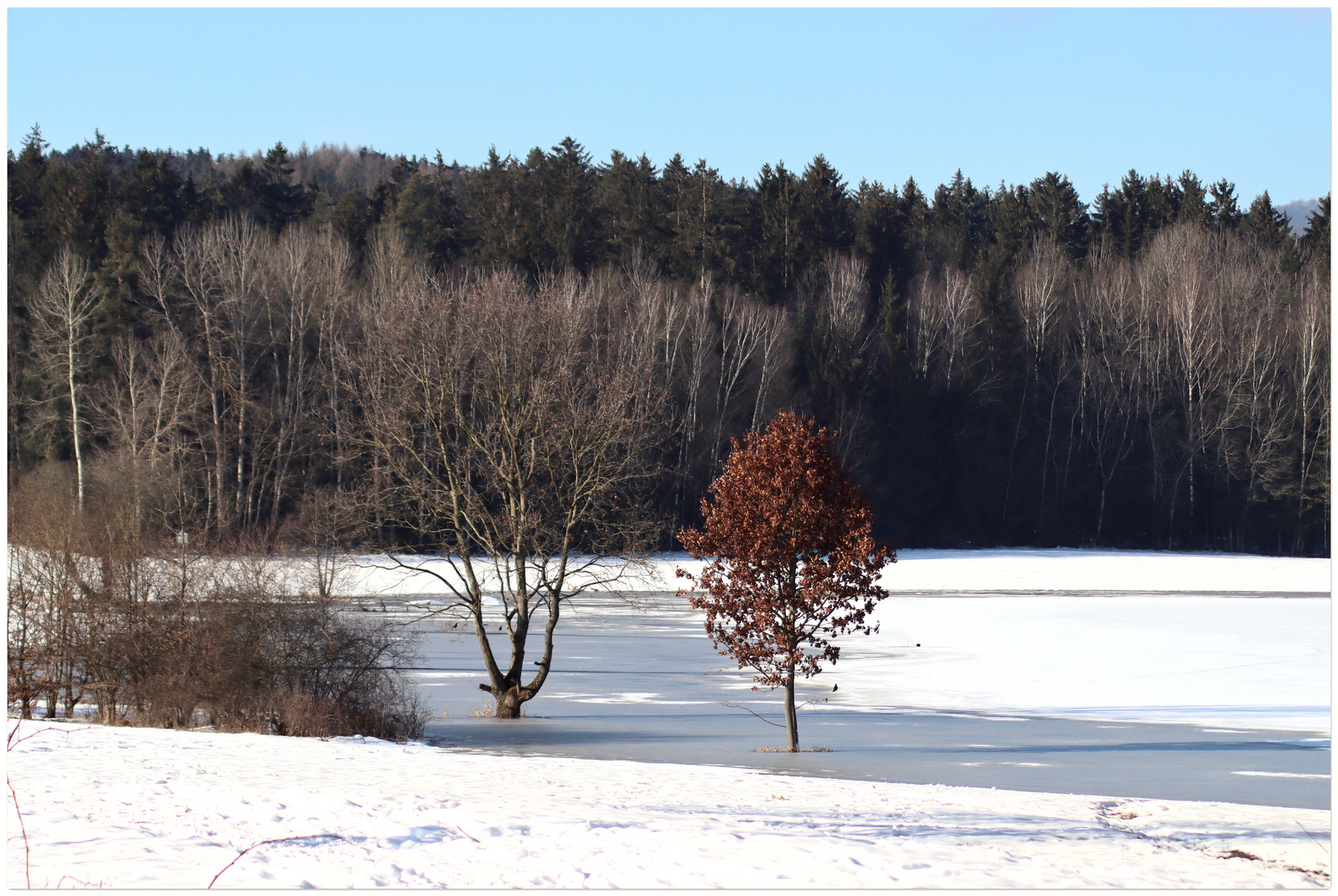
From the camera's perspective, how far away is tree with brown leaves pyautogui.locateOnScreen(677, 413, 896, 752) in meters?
17.3

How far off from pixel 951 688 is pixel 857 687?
1.85 m

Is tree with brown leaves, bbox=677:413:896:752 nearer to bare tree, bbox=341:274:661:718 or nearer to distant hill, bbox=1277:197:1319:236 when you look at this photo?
bare tree, bbox=341:274:661:718

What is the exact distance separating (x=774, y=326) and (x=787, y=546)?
43489 mm

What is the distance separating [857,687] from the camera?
2241cm

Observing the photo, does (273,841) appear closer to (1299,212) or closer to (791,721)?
(791,721)

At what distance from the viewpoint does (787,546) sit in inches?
687

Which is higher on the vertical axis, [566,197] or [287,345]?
[566,197]

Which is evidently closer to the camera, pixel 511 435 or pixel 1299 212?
pixel 511 435

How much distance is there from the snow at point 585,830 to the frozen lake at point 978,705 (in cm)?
240

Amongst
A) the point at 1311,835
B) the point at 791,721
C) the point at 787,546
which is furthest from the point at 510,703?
the point at 1311,835

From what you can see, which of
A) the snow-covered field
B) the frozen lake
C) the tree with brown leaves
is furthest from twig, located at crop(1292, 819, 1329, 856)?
the tree with brown leaves

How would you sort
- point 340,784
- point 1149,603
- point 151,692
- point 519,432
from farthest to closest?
point 1149,603 → point 519,432 → point 151,692 → point 340,784

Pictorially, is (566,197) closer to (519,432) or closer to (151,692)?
(519,432)

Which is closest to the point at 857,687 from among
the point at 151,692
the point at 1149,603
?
the point at 151,692
